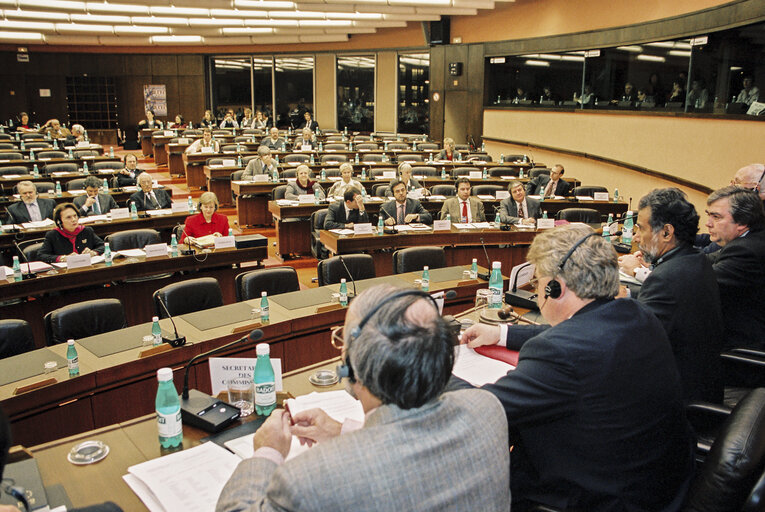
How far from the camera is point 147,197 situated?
7430 mm

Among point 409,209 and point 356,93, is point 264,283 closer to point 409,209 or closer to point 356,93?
point 409,209

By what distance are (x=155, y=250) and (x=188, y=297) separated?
1.63m

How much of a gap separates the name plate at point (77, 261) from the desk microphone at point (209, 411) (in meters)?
3.13

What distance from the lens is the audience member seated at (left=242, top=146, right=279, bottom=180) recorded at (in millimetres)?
9430

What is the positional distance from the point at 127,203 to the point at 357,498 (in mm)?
7658

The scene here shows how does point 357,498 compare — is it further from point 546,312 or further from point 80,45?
point 80,45

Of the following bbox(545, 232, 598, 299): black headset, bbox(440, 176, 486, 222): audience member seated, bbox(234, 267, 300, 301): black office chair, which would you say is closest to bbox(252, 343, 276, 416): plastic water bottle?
bbox(545, 232, 598, 299): black headset

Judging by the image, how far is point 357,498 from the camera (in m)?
1.13

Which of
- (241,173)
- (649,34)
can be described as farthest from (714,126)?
(241,173)

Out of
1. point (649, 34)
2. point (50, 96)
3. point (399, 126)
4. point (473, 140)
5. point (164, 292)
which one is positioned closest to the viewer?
point (164, 292)

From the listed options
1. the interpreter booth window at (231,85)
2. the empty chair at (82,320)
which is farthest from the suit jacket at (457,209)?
the interpreter booth window at (231,85)

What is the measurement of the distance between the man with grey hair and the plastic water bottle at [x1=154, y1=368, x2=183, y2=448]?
3.18 ft

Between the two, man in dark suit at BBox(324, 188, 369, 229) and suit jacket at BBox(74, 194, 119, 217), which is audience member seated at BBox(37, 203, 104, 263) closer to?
suit jacket at BBox(74, 194, 119, 217)

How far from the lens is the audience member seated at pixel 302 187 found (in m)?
7.95
